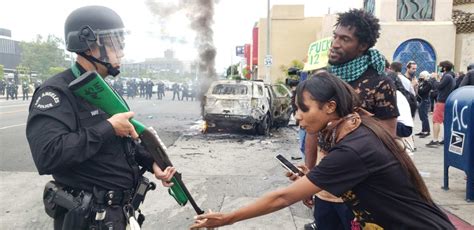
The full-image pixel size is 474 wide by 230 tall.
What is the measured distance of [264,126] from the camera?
1030 centimetres

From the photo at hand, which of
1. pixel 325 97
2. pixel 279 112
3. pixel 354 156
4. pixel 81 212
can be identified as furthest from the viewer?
pixel 279 112

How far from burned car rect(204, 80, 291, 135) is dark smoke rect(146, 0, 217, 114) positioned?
3.65ft

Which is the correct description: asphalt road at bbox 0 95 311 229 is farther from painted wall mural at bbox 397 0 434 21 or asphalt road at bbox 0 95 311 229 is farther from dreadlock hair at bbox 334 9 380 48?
painted wall mural at bbox 397 0 434 21

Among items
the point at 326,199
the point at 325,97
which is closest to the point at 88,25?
the point at 325,97

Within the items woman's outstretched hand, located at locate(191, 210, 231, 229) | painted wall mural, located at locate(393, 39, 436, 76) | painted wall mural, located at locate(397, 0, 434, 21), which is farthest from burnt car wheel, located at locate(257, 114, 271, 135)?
painted wall mural, located at locate(397, 0, 434, 21)

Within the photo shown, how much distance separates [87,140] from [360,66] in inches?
68.2

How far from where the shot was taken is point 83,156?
5.79 ft

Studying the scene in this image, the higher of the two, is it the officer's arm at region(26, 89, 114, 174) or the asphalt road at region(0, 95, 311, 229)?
the officer's arm at region(26, 89, 114, 174)

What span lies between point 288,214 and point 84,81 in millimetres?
3083

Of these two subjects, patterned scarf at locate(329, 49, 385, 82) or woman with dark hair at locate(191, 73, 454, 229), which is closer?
woman with dark hair at locate(191, 73, 454, 229)

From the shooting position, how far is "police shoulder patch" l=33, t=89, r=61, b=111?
1.78m

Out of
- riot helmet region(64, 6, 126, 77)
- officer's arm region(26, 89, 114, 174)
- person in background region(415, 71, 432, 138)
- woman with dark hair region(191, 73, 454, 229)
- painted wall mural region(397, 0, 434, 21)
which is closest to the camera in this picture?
woman with dark hair region(191, 73, 454, 229)

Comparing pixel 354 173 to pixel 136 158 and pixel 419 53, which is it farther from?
pixel 419 53

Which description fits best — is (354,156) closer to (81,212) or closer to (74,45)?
(81,212)
